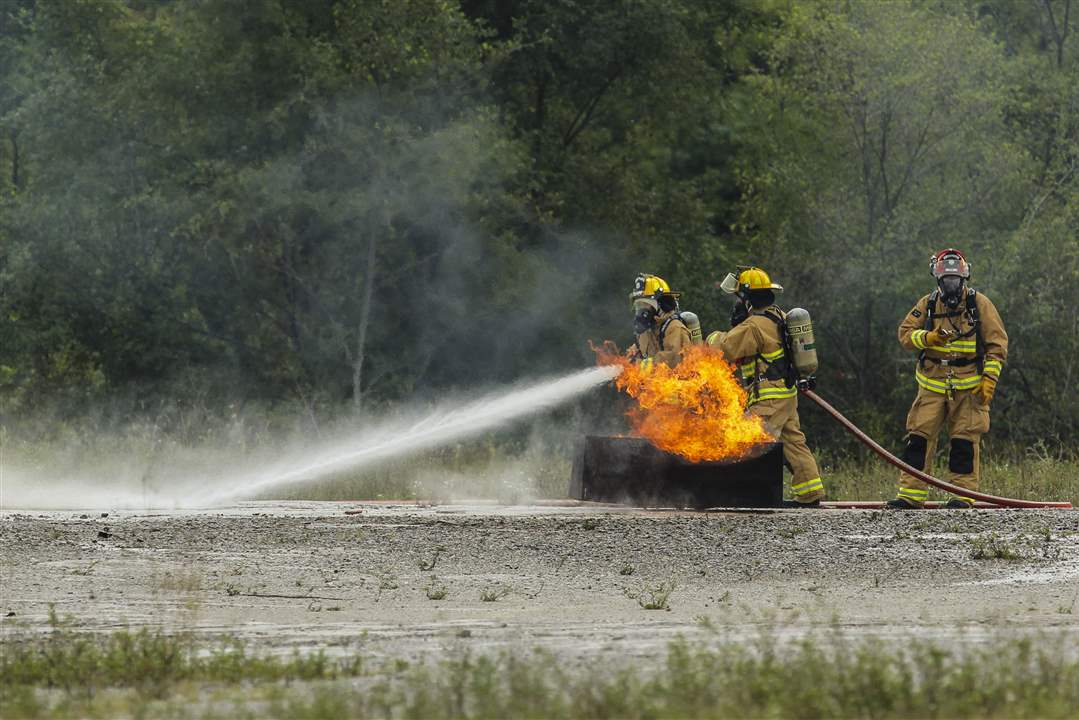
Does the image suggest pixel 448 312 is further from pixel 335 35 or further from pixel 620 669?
pixel 620 669

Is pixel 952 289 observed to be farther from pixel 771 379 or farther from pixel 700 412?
pixel 700 412

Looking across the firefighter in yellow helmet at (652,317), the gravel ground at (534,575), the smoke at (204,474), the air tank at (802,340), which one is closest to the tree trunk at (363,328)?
the smoke at (204,474)

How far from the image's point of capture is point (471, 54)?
2716cm

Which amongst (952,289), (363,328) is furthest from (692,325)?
(363,328)

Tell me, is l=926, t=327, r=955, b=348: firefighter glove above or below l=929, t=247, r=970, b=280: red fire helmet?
below

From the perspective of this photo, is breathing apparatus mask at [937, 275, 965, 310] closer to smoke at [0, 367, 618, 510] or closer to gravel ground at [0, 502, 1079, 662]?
gravel ground at [0, 502, 1079, 662]

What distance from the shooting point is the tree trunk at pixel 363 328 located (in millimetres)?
26109

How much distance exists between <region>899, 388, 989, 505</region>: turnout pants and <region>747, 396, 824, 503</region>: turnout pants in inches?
31.3

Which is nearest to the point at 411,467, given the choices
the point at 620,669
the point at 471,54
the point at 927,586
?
the point at 471,54

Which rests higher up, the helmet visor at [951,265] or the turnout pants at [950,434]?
the helmet visor at [951,265]

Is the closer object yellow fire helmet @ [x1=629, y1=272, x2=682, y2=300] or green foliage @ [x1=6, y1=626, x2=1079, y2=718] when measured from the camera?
green foliage @ [x1=6, y1=626, x2=1079, y2=718]

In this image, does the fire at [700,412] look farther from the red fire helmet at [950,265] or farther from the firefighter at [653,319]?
the red fire helmet at [950,265]

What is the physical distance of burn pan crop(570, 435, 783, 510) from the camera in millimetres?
15219

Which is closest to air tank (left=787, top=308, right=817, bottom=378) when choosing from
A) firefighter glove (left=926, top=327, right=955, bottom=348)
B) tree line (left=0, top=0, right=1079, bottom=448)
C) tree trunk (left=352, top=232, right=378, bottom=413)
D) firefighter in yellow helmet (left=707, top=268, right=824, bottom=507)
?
firefighter in yellow helmet (left=707, top=268, right=824, bottom=507)
